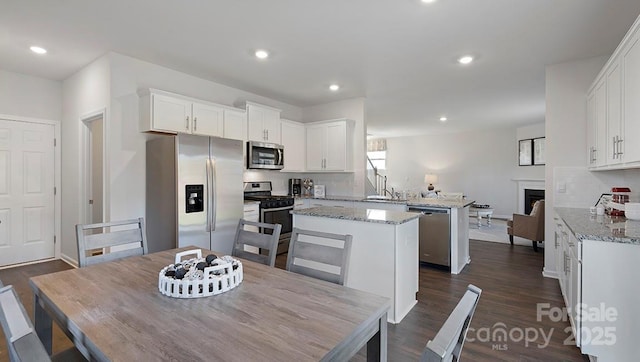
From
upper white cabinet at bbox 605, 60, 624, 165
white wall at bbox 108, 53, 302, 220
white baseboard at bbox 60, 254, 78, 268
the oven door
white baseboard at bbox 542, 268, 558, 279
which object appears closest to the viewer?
upper white cabinet at bbox 605, 60, 624, 165

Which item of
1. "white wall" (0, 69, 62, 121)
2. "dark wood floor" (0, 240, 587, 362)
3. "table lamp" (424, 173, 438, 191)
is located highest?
"white wall" (0, 69, 62, 121)

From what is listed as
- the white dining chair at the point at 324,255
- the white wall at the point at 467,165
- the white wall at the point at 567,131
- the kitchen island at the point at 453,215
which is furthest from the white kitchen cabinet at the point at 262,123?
the white wall at the point at 467,165

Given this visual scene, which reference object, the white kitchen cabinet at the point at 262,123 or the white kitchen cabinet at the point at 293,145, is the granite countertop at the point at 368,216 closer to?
the white kitchen cabinet at the point at 262,123

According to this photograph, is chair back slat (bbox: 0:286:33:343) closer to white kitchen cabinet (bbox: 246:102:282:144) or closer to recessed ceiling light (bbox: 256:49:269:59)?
recessed ceiling light (bbox: 256:49:269:59)

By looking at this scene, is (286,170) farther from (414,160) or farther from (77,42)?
(414,160)

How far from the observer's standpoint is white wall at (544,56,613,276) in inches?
135

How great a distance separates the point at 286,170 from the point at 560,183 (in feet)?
12.5

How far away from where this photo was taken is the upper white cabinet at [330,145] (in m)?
5.16

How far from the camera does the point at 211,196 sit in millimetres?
3570

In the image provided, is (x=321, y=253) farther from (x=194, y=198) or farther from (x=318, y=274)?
(x=194, y=198)

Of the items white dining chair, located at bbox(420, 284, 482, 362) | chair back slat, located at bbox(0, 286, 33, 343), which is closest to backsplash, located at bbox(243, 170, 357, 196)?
chair back slat, located at bbox(0, 286, 33, 343)

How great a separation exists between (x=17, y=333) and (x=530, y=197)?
31.4 feet

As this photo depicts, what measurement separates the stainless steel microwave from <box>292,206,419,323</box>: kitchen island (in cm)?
202

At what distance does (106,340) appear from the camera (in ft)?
3.21
